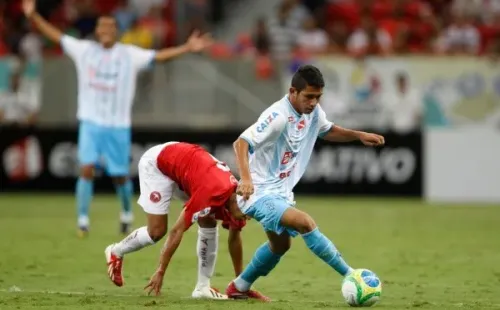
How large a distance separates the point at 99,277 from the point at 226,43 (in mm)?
14726

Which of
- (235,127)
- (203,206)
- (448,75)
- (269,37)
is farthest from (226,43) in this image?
(203,206)

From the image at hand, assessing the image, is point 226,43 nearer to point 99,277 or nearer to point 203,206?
point 99,277

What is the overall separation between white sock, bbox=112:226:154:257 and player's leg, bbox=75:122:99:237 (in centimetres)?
503

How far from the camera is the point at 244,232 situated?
1658 centimetres

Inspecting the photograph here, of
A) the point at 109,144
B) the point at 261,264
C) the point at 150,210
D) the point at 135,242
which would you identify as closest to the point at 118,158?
the point at 109,144

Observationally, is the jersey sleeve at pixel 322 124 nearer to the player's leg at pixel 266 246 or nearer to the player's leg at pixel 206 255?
the player's leg at pixel 266 246

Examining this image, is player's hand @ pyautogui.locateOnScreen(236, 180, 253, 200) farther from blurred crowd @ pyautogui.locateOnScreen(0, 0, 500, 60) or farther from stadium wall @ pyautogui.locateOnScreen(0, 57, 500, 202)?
blurred crowd @ pyautogui.locateOnScreen(0, 0, 500, 60)

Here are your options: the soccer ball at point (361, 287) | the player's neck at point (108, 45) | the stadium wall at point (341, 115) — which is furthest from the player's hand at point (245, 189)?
the stadium wall at point (341, 115)

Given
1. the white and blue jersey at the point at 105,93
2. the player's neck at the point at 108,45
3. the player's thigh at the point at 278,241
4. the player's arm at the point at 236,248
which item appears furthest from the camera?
the white and blue jersey at the point at 105,93

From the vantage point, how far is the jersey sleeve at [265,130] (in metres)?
8.98

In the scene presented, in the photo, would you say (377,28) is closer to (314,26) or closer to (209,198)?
(314,26)

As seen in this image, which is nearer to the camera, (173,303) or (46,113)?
(173,303)

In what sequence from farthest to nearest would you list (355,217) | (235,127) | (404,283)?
1. (235,127)
2. (355,217)
3. (404,283)

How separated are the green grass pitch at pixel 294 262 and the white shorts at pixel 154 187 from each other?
2.52 feet
